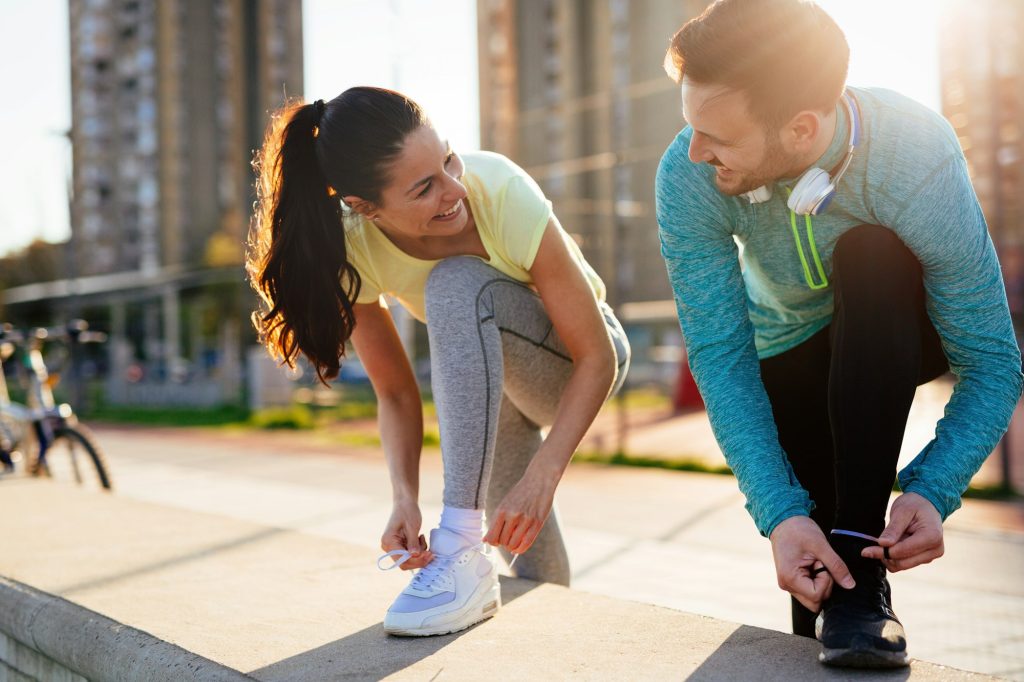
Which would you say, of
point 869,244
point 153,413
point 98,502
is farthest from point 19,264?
point 869,244

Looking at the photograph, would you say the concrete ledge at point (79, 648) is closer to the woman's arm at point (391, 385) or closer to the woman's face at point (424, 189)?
the woman's arm at point (391, 385)

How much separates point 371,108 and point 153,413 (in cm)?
1454

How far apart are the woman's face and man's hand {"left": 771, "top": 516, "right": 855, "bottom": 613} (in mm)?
802

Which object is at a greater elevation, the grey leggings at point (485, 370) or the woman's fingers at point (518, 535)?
the grey leggings at point (485, 370)

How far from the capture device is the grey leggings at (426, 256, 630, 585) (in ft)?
5.44

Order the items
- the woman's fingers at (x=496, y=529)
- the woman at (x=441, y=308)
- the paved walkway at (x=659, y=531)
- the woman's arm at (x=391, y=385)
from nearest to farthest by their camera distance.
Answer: the woman's fingers at (x=496, y=529) → the woman at (x=441, y=308) → the woman's arm at (x=391, y=385) → the paved walkway at (x=659, y=531)

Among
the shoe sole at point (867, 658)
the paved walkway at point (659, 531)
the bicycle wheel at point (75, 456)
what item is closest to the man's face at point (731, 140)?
the shoe sole at point (867, 658)

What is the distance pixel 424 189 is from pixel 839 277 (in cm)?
71

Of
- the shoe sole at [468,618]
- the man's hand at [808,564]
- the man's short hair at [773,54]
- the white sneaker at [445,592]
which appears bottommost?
the shoe sole at [468,618]

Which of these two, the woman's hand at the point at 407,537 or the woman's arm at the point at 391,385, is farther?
the woman's arm at the point at 391,385

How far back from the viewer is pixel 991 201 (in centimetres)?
557

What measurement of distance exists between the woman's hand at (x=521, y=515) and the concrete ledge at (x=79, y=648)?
1.42ft

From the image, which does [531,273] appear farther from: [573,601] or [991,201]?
[991,201]

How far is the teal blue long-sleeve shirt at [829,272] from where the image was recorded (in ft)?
4.43
